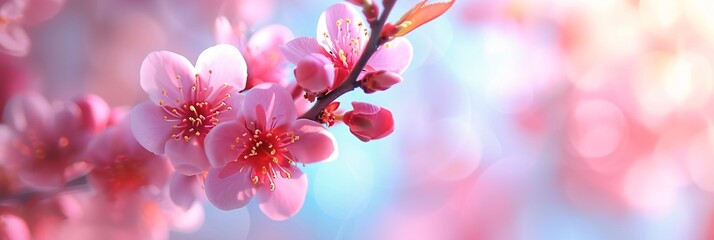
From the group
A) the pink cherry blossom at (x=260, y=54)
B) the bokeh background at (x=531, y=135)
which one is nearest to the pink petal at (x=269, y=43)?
the pink cherry blossom at (x=260, y=54)

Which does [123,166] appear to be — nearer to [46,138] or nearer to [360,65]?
[46,138]

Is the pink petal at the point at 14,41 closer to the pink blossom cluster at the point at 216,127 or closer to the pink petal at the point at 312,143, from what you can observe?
the pink blossom cluster at the point at 216,127

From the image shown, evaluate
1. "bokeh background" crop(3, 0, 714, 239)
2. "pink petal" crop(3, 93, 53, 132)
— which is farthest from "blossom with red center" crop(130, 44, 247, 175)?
"bokeh background" crop(3, 0, 714, 239)

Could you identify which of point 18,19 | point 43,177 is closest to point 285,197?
point 43,177

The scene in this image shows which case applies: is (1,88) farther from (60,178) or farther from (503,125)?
(503,125)

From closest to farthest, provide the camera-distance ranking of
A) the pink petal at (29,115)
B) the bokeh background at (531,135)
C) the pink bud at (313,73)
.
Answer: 1. the pink bud at (313,73)
2. the pink petal at (29,115)
3. the bokeh background at (531,135)
